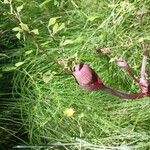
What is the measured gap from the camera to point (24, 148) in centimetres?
166

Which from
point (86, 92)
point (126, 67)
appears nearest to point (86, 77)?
point (126, 67)

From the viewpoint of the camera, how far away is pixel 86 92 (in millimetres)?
Answer: 1691

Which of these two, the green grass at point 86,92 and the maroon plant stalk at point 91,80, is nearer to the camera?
the maroon plant stalk at point 91,80

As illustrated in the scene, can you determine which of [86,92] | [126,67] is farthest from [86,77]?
[86,92]

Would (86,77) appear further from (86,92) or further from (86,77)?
(86,92)

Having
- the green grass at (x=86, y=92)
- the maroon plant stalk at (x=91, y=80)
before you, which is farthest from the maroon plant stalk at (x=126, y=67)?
the green grass at (x=86, y=92)

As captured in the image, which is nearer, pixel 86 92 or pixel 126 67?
pixel 126 67

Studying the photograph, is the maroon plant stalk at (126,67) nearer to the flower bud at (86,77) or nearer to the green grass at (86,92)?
the flower bud at (86,77)

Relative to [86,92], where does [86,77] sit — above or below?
above

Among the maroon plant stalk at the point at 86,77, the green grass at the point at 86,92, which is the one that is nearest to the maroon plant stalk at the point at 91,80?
the maroon plant stalk at the point at 86,77

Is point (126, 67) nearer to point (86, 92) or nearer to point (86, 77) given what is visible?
point (86, 77)

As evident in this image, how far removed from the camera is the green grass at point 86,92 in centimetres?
158

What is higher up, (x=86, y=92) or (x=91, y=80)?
(x=91, y=80)

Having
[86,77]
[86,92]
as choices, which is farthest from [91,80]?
[86,92]
